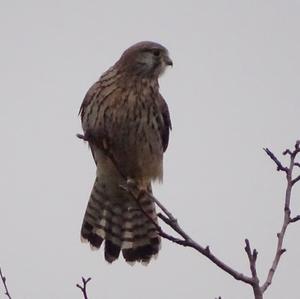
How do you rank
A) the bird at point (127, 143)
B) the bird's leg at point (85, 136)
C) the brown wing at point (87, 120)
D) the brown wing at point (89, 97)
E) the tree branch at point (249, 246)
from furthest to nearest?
the brown wing at point (89, 97) < the bird at point (127, 143) < the brown wing at point (87, 120) < the bird's leg at point (85, 136) < the tree branch at point (249, 246)

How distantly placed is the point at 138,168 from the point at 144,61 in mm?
851

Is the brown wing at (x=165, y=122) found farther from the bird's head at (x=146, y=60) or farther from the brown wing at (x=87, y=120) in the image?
the brown wing at (x=87, y=120)

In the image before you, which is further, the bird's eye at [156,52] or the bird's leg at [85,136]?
the bird's eye at [156,52]

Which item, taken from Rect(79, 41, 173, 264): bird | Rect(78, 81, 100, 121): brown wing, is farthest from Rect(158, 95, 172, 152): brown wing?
Rect(78, 81, 100, 121): brown wing

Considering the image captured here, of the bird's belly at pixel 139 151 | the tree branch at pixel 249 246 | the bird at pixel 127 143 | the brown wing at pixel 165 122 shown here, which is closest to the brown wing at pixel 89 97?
the bird at pixel 127 143

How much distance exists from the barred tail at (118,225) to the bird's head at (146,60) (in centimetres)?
91

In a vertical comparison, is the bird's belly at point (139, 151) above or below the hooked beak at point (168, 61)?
below

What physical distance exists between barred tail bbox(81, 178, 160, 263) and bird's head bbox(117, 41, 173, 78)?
2.98 feet

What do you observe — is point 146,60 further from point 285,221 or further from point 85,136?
point 285,221

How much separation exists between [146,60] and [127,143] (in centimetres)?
78

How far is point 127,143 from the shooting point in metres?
5.14

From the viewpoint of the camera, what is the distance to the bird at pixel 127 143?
16.7 ft

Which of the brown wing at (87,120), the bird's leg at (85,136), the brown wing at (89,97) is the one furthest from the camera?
the brown wing at (89,97)

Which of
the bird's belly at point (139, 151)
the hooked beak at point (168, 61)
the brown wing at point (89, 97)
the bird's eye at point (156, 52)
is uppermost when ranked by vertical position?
the bird's eye at point (156, 52)
